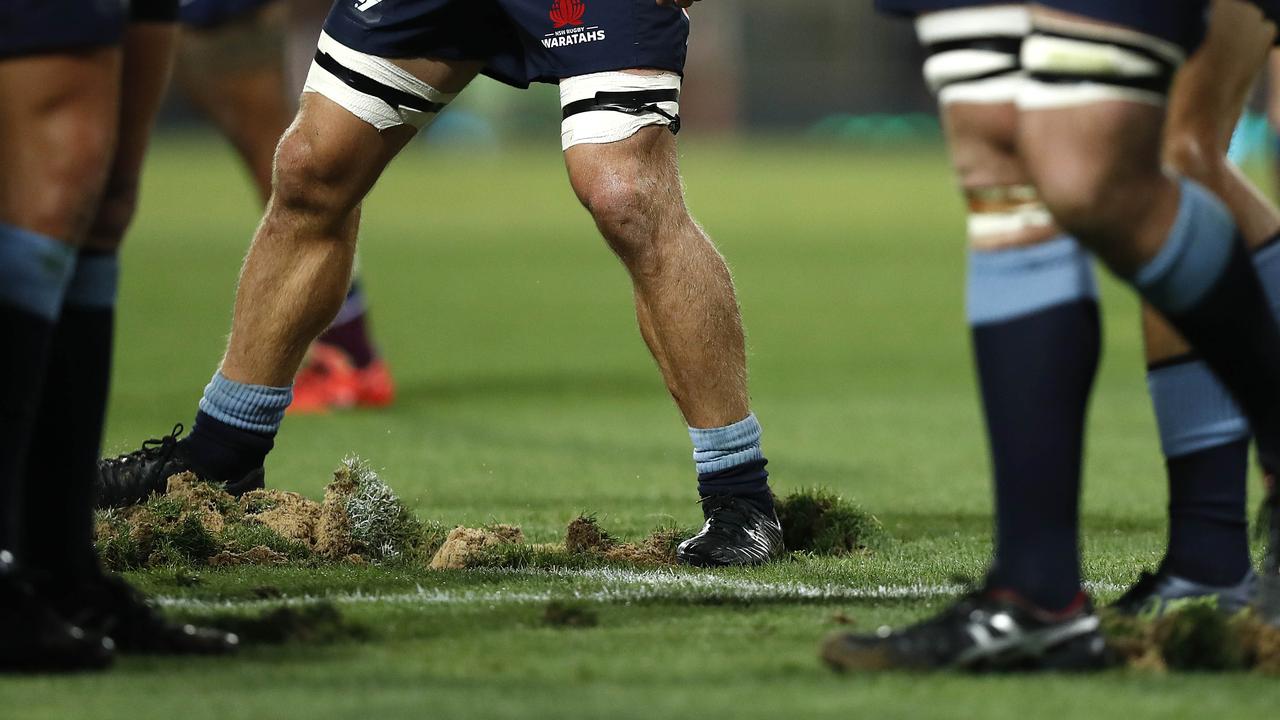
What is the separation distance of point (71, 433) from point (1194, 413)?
1938 mm

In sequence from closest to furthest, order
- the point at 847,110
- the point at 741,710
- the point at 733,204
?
the point at 741,710, the point at 733,204, the point at 847,110

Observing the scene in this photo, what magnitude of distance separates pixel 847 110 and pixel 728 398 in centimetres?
5110

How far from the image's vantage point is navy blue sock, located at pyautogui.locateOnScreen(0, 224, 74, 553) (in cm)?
295

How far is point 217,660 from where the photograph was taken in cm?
307

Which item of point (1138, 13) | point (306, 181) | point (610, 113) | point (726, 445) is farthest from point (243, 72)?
point (1138, 13)

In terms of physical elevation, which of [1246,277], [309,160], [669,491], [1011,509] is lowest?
[669,491]

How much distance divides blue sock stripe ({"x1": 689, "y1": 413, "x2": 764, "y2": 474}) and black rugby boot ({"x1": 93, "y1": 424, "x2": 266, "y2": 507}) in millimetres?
1142

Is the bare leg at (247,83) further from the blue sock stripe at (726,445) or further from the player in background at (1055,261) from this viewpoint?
the player in background at (1055,261)

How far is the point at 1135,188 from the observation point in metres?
2.86

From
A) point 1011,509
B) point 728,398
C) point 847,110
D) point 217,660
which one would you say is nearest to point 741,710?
point 1011,509

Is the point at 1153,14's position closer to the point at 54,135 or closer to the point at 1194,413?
the point at 1194,413

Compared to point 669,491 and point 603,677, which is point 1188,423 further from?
point 669,491

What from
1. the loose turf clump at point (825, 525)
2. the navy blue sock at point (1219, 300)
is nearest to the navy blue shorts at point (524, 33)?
the loose turf clump at point (825, 525)

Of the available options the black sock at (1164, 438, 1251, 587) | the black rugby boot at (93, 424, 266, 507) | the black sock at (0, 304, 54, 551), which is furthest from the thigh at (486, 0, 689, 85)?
the black sock at (0, 304, 54, 551)
